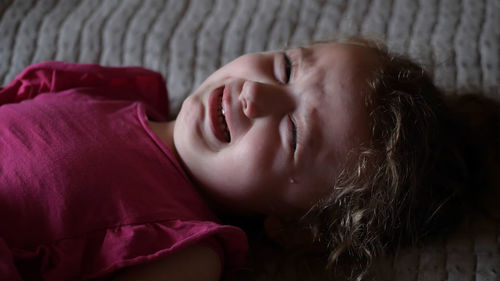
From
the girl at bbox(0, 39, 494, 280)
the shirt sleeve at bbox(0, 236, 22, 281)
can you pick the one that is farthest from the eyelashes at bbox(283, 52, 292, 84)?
the shirt sleeve at bbox(0, 236, 22, 281)

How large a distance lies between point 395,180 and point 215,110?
1.10 feet

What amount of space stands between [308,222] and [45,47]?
2.55 ft

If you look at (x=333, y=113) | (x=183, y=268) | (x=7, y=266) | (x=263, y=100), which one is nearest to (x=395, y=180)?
(x=333, y=113)

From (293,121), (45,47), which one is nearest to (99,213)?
(293,121)

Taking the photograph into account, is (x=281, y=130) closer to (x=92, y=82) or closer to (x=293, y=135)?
(x=293, y=135)

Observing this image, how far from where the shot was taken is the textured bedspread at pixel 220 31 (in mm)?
1173

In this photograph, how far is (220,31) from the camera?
1290 millimetres

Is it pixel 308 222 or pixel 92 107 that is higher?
pixel 92 107

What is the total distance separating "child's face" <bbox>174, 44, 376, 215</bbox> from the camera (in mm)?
862

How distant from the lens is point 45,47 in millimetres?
1262

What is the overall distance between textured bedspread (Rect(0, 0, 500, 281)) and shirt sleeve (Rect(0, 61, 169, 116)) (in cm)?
6

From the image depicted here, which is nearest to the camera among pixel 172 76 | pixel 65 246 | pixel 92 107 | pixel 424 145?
pixel 65 246

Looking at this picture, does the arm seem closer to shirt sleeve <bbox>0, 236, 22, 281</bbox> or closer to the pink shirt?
the pink shirt

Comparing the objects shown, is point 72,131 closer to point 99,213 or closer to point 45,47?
point 99,213
